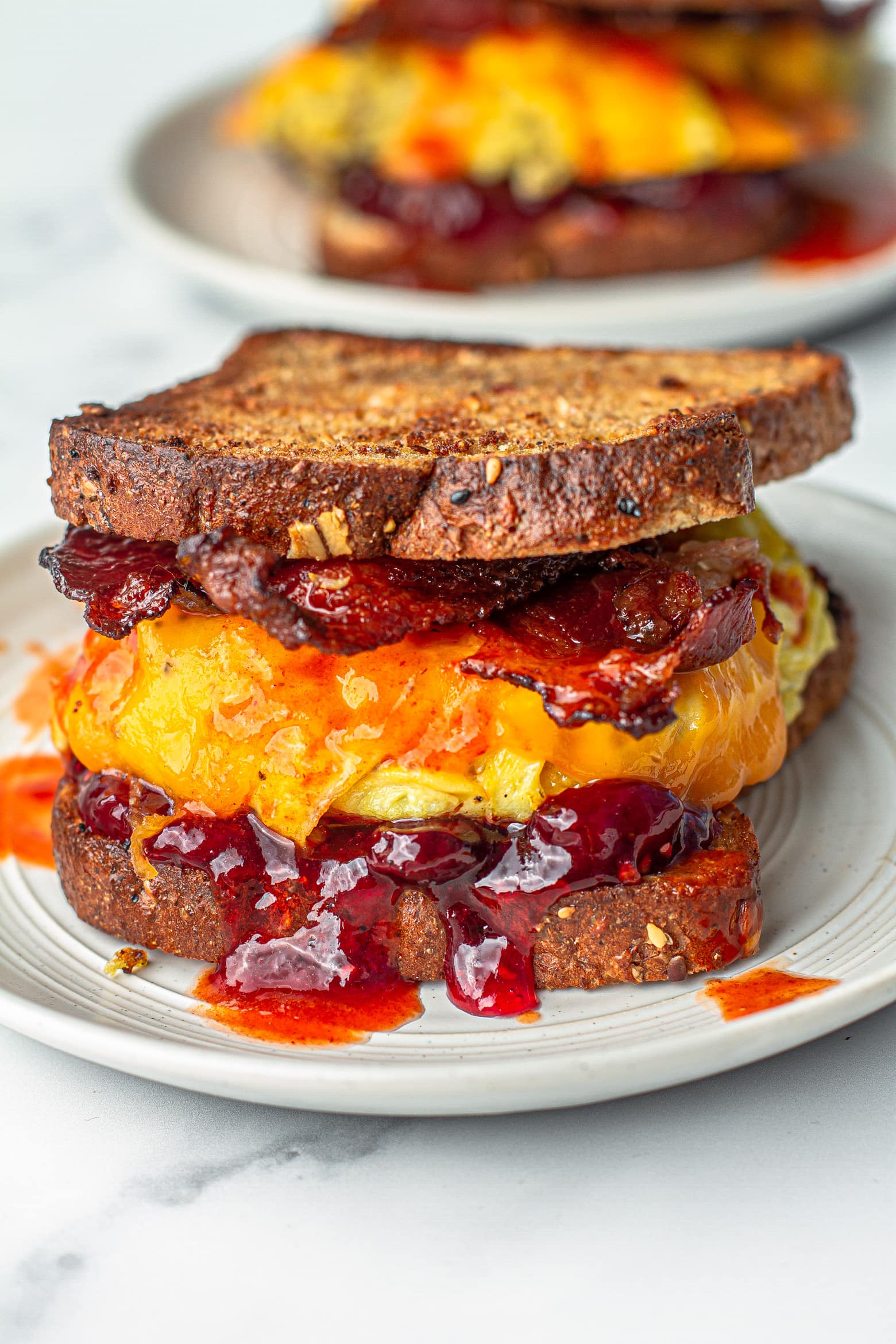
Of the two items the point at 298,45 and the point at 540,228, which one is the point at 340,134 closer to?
the point at 540,228

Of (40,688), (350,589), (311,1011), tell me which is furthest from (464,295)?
(311,1011)

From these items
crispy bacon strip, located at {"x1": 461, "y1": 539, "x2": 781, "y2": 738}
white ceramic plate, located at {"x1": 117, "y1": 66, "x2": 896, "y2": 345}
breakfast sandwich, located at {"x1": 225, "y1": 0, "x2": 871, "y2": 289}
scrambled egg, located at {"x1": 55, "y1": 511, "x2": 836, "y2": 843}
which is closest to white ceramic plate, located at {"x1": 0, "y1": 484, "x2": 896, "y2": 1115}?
scrambled egg, located at {"x1": 55, "y1": 511, "x2": 836, "y2": 843}

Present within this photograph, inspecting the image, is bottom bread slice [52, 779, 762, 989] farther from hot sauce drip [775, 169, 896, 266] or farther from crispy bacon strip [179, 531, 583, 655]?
hot sauce drip [775, 169, 896, 266]

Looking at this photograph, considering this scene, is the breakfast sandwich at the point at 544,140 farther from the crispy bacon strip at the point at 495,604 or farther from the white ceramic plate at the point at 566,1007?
the crispy bacon strip at the point at 495,604

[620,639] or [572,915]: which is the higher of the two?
[620,639]

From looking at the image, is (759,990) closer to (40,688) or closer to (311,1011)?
(311,1011)

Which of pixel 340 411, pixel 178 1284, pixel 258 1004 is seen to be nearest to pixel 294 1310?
pixel 178 1284
